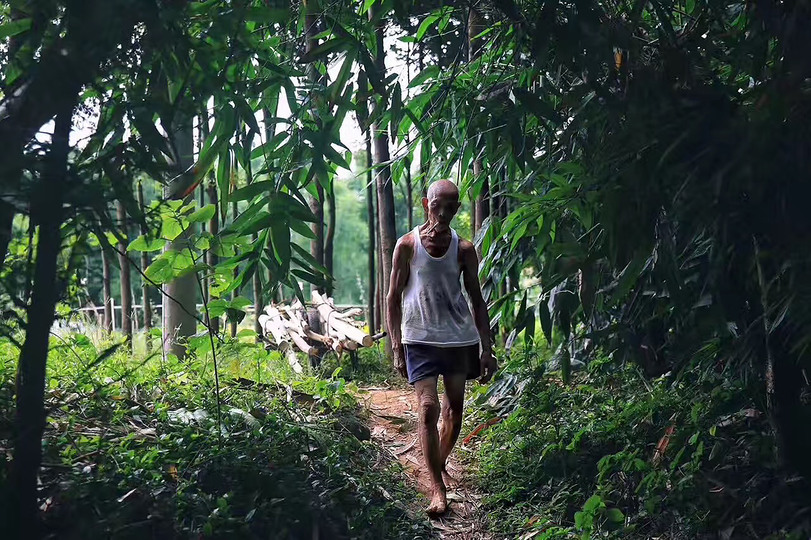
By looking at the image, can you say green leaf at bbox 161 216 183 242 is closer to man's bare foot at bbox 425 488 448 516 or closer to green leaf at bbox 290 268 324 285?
green leaf at bbox 290 268 324 285

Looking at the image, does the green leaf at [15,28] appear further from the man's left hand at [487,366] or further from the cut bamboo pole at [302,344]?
the cut bamboo pole at [302,344]

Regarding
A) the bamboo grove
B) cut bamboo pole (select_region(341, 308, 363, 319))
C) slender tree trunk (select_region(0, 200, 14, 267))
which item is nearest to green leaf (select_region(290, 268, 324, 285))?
the bamboo grove

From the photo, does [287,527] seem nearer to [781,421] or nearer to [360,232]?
[781,421]

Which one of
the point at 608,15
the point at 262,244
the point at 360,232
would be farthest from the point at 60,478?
the point at 360,232

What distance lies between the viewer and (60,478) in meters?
3.02

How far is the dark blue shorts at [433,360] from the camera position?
4.63m

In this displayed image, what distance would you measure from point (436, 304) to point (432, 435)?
772mm

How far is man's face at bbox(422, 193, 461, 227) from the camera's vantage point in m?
4.63

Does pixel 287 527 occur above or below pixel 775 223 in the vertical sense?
below

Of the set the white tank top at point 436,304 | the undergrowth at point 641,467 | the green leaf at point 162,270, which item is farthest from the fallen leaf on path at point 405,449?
the green leaf at point 162,270

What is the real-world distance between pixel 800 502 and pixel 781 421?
0.36 meters

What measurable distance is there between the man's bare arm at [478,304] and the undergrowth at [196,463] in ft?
3.10

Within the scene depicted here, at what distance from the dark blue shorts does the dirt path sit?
2.71 ft

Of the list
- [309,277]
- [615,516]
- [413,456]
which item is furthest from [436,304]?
[413,456]
